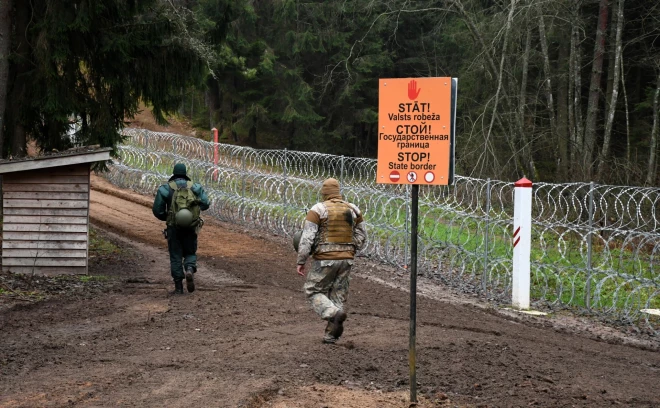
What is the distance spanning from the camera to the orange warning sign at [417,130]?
20.9 ft

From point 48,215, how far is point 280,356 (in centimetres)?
620

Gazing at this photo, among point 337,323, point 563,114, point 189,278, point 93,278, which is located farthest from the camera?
point 563,114

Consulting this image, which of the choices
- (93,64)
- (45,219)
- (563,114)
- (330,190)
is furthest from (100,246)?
(563,114)

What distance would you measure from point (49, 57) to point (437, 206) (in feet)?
23.1

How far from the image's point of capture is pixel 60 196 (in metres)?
12.7

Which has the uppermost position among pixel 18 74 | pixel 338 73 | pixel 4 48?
pixel 338 73

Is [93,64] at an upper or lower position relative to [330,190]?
upper

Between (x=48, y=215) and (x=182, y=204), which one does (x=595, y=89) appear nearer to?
(x=182, y=204)

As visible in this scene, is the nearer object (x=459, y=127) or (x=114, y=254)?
(x=114, y=254)

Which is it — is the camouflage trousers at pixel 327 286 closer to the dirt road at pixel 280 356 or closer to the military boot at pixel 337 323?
the military boot at pixel 337 323

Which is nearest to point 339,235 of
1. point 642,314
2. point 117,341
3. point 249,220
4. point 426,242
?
point 117,341

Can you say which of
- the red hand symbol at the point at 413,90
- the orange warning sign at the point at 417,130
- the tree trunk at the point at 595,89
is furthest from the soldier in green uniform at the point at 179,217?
the tree trunk at the point at 595,89

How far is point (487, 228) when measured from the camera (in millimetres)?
12945

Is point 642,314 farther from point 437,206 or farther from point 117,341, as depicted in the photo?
point 117,341
